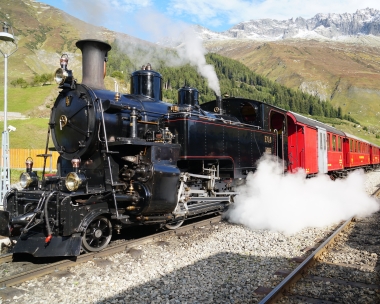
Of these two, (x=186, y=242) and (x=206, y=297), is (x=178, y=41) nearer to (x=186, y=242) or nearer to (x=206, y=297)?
(x=186, y=242)

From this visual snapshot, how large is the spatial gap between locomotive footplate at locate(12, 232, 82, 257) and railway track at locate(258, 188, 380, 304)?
8.43 feet

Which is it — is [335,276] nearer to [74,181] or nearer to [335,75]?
[74,181]

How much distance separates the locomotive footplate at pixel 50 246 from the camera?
4793 millimetres

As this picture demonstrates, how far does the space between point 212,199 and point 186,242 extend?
1.37 m

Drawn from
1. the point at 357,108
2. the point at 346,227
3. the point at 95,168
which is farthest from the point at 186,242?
the point at 357,108

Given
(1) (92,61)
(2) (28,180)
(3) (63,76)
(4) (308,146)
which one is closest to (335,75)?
(4) (308,146)

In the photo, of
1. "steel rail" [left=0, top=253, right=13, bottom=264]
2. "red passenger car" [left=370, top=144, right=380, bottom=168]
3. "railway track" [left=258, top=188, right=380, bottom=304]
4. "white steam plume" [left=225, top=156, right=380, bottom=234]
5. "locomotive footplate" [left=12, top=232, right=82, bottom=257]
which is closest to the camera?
"railway track" [left=258, top=188, right=380, bottom=304]

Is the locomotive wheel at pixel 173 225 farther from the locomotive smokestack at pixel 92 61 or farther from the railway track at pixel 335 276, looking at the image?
the locomotive smokestack at pixel 92 61

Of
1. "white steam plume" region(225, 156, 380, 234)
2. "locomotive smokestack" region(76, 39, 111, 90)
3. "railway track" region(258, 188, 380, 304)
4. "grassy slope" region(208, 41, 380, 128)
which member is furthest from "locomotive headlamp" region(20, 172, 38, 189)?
"grassy slope" region(208, 41, 380, 128)

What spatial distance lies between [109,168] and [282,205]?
4.51 metres

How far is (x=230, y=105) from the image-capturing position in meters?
9.49

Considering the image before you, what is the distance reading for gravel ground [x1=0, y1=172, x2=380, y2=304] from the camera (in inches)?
154

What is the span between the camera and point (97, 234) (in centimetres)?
544

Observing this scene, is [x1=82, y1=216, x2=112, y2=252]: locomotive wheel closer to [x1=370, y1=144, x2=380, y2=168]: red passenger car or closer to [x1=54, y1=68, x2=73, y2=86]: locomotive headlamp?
[x1=54, y1=68, x2=73, y2=86]: locomotive headlamp
